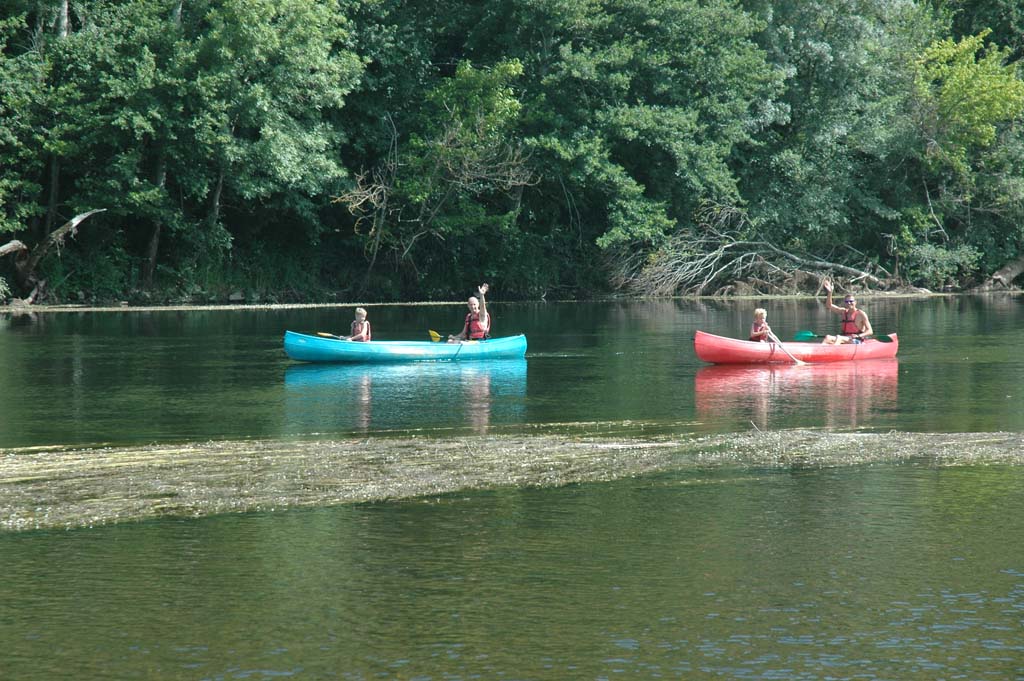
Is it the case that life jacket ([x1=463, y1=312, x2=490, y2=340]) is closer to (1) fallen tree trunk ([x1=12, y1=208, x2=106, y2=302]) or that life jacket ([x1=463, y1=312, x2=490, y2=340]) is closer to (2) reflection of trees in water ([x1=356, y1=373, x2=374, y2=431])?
(2) reflection of trees in water ([x1=356, y1=373, x2=374, y2=431])

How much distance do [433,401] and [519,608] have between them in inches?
429

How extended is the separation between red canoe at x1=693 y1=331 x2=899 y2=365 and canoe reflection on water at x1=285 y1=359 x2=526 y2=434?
10.9 feet

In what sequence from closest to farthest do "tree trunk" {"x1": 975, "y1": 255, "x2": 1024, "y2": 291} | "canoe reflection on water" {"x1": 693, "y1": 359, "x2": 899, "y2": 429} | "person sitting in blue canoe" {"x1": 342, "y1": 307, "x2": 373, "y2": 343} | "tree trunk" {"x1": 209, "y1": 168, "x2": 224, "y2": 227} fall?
"canoe reflection on water" {"x1": 693, "y1": 359, "x2": 899, "y2": 429}
"person sitting in blue canoe" {"x1": 342, "y1": 307, "x2": 373, "y2": 343}
"tree trunk" {"x1": 209, "y1": 168, "x2": 224, "y2": 227}
"tree trunk" {"x1": 975, "y1": 255, "x2": 1024, "y2": 291}

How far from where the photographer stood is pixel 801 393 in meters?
20.1

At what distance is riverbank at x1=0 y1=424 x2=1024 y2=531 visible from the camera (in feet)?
36.8

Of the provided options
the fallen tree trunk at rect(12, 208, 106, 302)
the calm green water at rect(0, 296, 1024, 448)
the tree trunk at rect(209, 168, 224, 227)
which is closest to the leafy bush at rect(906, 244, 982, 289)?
the calm green water at rect(0, 296, 1024, 448)

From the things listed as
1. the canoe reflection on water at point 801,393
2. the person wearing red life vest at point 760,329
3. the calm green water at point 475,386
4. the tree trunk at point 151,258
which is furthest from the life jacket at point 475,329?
the tree trunk at point 151,258

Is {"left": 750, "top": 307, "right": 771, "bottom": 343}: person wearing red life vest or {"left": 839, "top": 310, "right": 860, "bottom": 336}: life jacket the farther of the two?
{"left": 839, "top": 310, "right": 860, "bottom": 336}: life jacket

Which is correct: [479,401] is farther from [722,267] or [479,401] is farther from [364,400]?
[722,267]

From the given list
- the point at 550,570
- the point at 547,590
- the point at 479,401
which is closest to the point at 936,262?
the point at 479,401

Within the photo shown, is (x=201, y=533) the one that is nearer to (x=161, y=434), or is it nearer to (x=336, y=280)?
(x=161, y=434)

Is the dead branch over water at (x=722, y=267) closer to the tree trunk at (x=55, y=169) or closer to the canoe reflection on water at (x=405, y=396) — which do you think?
the tree trunk at (x=55, y=169)

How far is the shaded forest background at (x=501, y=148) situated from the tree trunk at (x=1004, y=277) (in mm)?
142

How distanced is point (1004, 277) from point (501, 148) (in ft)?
75.0
